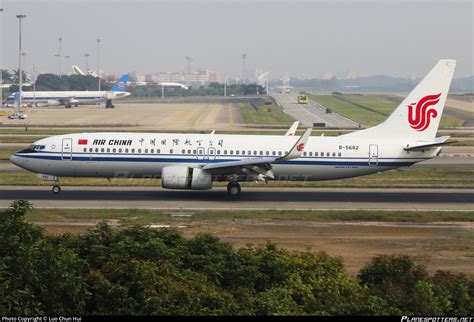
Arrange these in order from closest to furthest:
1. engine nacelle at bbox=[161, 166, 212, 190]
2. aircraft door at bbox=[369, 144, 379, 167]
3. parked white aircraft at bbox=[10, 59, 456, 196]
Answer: engine nacelle at bbox=[161, 166, 212, 190]
parked white aircraft at bbox=[10, 59, 456, 196]
aircraft door at bbox=[369, 144, 379, 167]

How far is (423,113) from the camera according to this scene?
42438 mm

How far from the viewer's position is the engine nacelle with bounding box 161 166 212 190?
40.1m

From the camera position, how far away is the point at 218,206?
1522 inches

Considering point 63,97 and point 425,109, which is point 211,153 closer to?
point 425,109

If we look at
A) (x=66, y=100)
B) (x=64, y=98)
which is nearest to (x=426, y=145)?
(x=66, y=100)

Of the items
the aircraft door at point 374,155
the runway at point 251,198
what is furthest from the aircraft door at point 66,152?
the aircraft door at point 374,155

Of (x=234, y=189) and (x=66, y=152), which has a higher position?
(x=66, y=152)

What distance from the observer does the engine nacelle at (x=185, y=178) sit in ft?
131

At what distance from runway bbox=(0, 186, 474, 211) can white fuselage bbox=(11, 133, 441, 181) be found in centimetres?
126

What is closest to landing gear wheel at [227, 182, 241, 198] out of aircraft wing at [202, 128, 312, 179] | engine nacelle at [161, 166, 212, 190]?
aircraft wing at [202, 128, 312, 179]

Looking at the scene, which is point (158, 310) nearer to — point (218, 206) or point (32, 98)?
point (218, 206)

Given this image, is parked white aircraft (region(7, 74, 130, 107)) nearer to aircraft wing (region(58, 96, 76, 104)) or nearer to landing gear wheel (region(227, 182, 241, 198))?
aircraft wing (region(58, 96, 76, 104))

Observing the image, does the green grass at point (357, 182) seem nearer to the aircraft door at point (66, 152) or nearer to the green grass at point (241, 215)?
the aircraft door at point (66, 152)

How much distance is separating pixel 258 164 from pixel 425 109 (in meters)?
9.95
